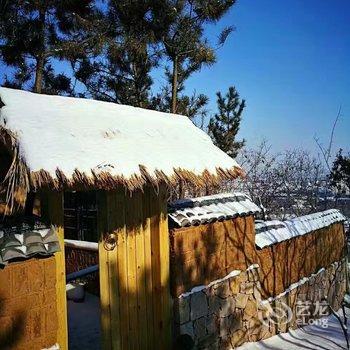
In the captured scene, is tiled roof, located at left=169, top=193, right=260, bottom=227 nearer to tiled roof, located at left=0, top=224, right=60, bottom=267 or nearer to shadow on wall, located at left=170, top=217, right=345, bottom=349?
shadow on wall, located at left=170, top=217, right=345, bottom=349

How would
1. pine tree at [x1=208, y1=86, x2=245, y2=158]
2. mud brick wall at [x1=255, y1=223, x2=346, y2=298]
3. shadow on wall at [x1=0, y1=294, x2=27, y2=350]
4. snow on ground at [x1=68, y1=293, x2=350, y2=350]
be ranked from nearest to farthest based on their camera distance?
shadow on wall at [x1=0, y1=294, x2=27, y2=350] → snow on ground at [x1=68, y1=293, x2=350, y2=350] → mud brick wall at [x1=255, y1=223, x2=346, y2=298] → pine tree at [x1=208, y1=86, x2=245, y2=158]

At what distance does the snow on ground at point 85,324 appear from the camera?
5.39 meters

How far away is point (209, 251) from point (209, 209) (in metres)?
0.58

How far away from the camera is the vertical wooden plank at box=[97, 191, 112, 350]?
393cm

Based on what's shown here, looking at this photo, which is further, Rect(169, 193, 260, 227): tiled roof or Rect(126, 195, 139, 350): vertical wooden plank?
Rect(169, 193, 260, 227): tiled roof

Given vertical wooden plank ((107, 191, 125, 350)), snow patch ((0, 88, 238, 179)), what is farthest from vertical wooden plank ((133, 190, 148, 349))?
snow patch ((0, 88, 238, 179))

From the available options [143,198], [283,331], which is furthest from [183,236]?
[283,331]

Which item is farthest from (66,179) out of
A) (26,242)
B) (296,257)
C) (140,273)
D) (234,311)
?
(296,257)

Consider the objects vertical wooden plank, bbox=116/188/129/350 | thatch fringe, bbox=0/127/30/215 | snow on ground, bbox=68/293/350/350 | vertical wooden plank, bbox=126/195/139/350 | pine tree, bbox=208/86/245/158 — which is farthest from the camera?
pine tree, bbox=208/86/245/158

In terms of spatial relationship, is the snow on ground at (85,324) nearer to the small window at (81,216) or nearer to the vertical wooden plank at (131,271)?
the vertical wooden plank at (131,271)

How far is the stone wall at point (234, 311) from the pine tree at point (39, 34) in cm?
619

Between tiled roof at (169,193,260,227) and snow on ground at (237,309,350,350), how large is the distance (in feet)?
6.36

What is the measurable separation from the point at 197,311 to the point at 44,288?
7.30 ft

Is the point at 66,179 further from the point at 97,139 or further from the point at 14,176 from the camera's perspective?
the point at 97,139
